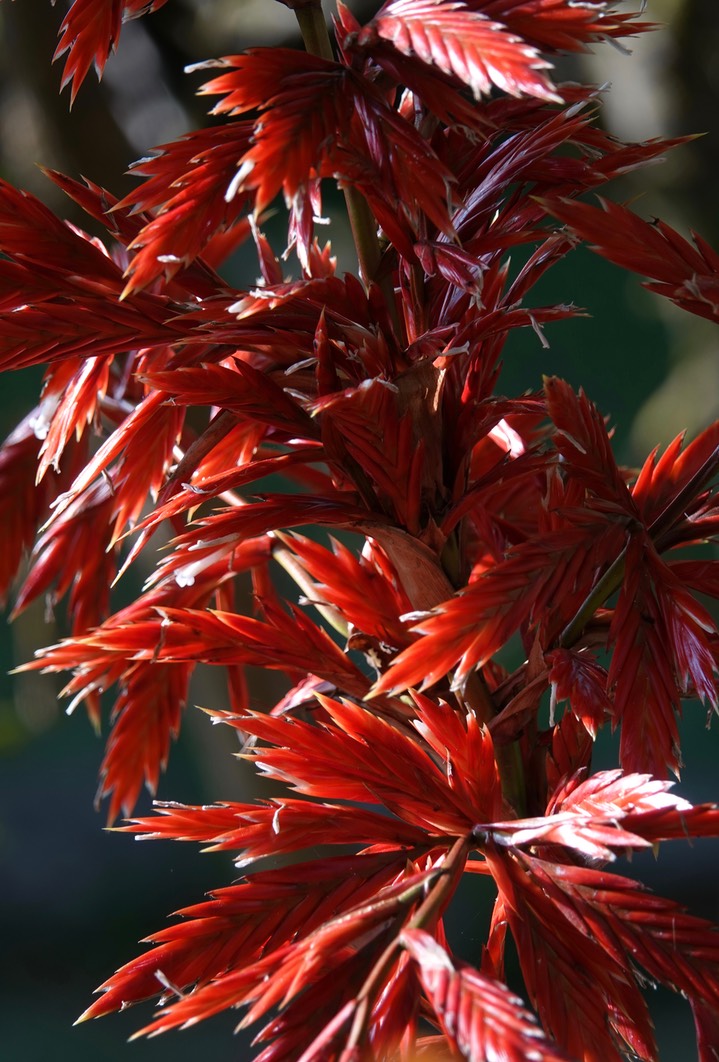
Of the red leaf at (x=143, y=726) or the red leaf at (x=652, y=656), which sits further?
the red leaf at (x=143, y=726)

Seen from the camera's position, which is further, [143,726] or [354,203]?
[143,726]

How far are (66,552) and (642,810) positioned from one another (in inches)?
15.5

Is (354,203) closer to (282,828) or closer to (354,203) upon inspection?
(354,203)

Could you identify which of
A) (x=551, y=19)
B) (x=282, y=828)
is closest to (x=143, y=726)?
(x=282, y=828)

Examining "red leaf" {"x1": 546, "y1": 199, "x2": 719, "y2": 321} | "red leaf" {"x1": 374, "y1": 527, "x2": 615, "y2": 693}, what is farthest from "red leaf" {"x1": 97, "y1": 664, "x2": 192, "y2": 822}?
"red leaf" {"x1": 546, "y1": 199, "x2": 719, "y2": 321}

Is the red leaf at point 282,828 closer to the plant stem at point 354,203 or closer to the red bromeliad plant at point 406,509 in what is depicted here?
the red bromeliad plant at point 406,509

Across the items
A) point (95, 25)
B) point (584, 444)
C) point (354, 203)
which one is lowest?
point (584, 444)

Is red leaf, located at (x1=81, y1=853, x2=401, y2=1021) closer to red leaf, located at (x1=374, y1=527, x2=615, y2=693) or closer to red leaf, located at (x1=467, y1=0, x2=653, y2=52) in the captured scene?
red leaf, located at (x1=374, y1=527, x2=615, y2=693)

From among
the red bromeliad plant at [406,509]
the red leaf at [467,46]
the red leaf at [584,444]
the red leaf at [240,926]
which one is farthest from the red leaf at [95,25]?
the red leaf at [240,926]

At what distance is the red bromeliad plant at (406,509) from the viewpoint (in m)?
0.32

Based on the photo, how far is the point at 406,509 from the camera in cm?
39

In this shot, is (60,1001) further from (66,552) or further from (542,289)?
(542,289)

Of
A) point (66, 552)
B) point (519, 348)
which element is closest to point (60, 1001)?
point (66, 552)

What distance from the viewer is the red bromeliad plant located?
1.04 ft
